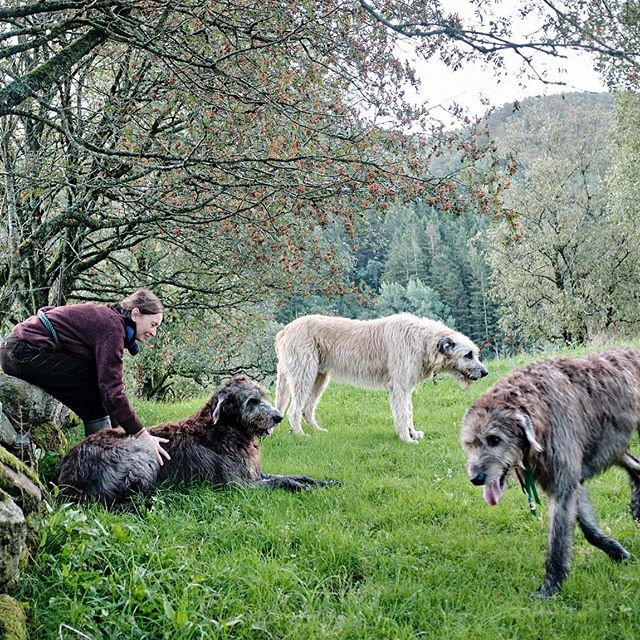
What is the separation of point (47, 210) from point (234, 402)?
521cm

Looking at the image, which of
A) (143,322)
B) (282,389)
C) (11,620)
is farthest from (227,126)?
(11,620)

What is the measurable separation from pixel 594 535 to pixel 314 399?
18.4ft

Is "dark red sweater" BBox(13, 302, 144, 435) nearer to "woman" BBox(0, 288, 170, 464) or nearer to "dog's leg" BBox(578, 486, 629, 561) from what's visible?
"woman" BBox(0, 288, 170, 464)

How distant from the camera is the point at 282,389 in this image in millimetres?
9633

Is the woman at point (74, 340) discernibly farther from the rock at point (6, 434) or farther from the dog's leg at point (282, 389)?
the dog's leg at point (282, 389)

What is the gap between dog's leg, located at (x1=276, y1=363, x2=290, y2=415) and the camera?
9490mm

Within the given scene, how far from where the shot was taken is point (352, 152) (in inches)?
249

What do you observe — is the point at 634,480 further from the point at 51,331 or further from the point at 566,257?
the point at 566,257

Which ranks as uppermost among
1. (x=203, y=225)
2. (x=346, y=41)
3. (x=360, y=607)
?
(x=346, y=41)

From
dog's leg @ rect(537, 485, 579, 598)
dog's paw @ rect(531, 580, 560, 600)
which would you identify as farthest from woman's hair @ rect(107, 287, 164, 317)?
dog's paw @ rect(531, 580, 560, 600)

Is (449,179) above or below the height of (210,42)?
below

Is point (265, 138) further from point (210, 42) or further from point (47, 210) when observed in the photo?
point (47, 210)

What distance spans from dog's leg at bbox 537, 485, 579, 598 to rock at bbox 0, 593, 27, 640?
3.07 m

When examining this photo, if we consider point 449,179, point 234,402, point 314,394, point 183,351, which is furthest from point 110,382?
point 183,351
